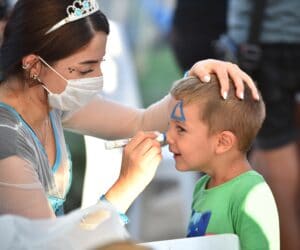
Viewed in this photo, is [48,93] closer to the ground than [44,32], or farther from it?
closer to the ground

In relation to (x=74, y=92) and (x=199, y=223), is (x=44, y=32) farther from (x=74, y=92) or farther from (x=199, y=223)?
(x=199, y=223)

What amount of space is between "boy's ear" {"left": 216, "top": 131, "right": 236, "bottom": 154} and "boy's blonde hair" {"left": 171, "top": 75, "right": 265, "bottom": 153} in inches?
0.4

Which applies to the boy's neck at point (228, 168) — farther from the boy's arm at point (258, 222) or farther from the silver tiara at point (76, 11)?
the silver tiara at point (76, 11)

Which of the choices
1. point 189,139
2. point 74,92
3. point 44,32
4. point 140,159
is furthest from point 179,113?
point 44,32

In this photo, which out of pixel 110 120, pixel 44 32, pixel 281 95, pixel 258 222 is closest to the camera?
pixel 258 222

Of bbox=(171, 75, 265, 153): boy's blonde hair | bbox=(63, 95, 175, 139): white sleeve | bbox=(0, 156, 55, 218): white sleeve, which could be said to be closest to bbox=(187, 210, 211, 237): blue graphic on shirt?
bbox=(171, 75, 265, 153): boy's blonde hair

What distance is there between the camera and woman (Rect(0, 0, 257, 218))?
6.61ft

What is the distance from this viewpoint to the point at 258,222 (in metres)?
2.00

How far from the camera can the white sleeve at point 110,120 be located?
2559mm

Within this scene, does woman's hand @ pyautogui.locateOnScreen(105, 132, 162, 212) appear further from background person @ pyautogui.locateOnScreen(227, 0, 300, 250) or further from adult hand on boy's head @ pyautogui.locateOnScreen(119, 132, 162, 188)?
background person @ pyautogui.locateOnScreen(227, 0, 300, 250)

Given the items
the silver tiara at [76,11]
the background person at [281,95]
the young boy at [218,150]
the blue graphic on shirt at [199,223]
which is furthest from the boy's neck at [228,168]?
the background person at [281,95]

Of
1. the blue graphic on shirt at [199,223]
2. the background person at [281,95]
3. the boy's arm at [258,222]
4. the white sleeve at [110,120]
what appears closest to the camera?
the boy's arm at [258,222]

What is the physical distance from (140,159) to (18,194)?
0.31 meters

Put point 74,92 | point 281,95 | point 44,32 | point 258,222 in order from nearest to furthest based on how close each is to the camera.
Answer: point 258,222 → point 44,32 → point 74,92 → point 281,95
